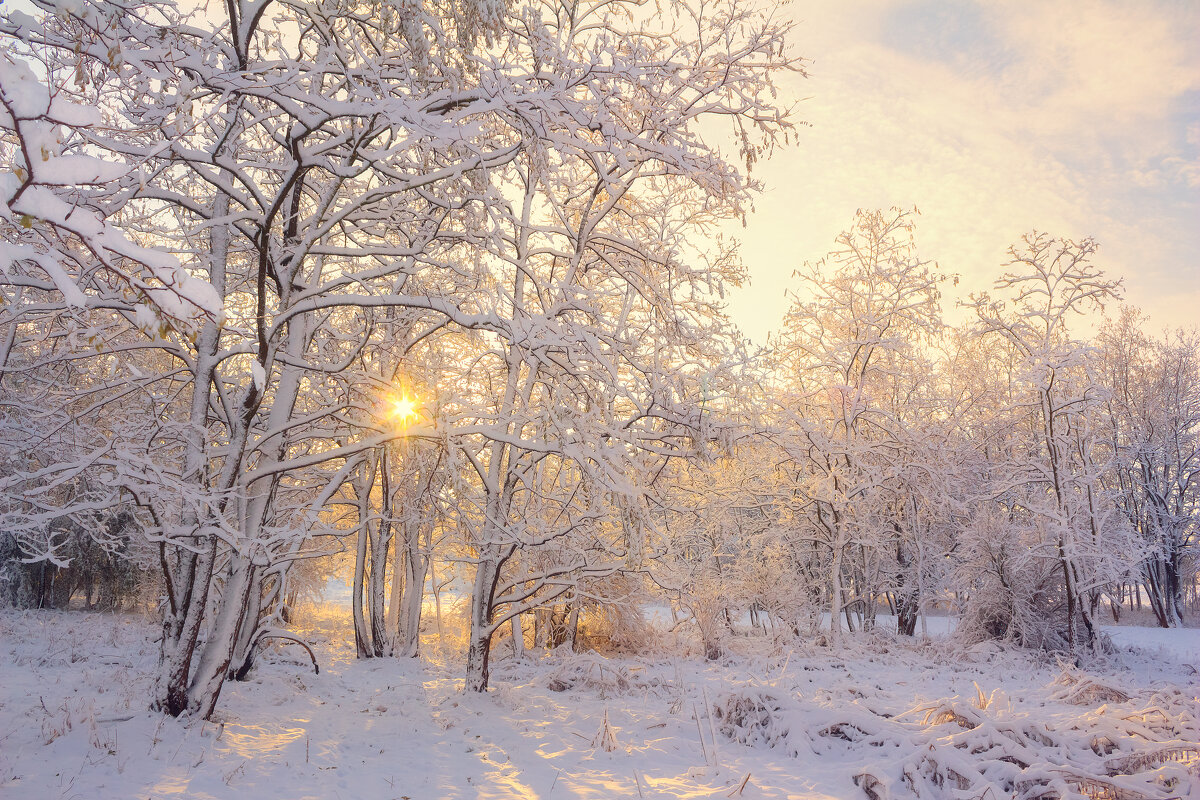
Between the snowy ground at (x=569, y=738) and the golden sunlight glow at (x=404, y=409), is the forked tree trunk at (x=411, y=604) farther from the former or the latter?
the golden sunlight glow at (x=404, y=409)

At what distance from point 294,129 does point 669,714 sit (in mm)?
7622

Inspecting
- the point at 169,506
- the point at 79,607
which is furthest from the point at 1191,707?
the point at 79,607

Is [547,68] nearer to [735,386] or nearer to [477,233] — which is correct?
[477,233]

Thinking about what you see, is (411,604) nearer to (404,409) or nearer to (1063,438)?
(404,409)

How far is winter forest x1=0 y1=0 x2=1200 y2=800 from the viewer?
5109 mm

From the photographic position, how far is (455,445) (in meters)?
7.16

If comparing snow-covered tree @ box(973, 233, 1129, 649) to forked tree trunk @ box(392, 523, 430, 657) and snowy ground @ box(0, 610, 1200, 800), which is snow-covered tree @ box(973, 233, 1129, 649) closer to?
snowy ground @ box(0, 610, 1200, 800)

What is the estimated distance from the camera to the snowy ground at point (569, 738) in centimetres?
514

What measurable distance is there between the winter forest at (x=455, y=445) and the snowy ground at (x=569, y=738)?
1.9 inches

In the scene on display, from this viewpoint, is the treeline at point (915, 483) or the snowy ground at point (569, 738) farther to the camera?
the treeline at point (915, 483)

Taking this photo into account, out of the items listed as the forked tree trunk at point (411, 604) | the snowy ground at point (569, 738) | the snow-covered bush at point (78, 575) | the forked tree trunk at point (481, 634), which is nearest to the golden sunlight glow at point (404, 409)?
the forked tree trunk at point (481, 634)

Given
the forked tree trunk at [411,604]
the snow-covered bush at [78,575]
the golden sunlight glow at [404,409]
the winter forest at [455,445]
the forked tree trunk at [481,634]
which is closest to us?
the winter forest at [455,445]

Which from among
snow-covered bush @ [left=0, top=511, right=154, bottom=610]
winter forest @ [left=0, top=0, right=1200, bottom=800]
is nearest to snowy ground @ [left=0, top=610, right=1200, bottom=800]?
winter forest @ [left=0, top=0, right=1200, bottom=800]

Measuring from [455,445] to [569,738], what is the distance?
344 cm
